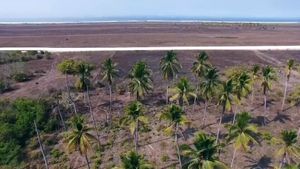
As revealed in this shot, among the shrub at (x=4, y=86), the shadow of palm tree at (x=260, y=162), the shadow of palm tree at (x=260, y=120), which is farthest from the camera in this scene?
the shrub at (x=4, y=86)

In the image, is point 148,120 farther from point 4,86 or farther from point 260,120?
point 4,86

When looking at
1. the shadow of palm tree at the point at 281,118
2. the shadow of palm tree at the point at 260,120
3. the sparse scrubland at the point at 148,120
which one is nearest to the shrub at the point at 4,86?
the sparse scrubland at the point at 148,120

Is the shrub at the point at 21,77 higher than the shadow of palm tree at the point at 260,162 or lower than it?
higher

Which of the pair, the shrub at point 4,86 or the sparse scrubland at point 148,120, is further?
the shrub at point 4,86

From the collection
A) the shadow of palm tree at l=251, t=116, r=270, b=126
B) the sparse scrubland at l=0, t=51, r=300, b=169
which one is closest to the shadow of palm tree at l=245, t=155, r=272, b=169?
the sparse scrubland at l=0, t=51, r=300, b=169

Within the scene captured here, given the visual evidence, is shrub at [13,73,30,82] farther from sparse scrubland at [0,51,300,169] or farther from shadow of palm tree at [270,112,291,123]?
shadow of palm tree at [270,112,291,123]

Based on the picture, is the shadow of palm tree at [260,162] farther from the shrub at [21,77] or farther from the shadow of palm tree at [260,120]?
the shrub at [21,77]
